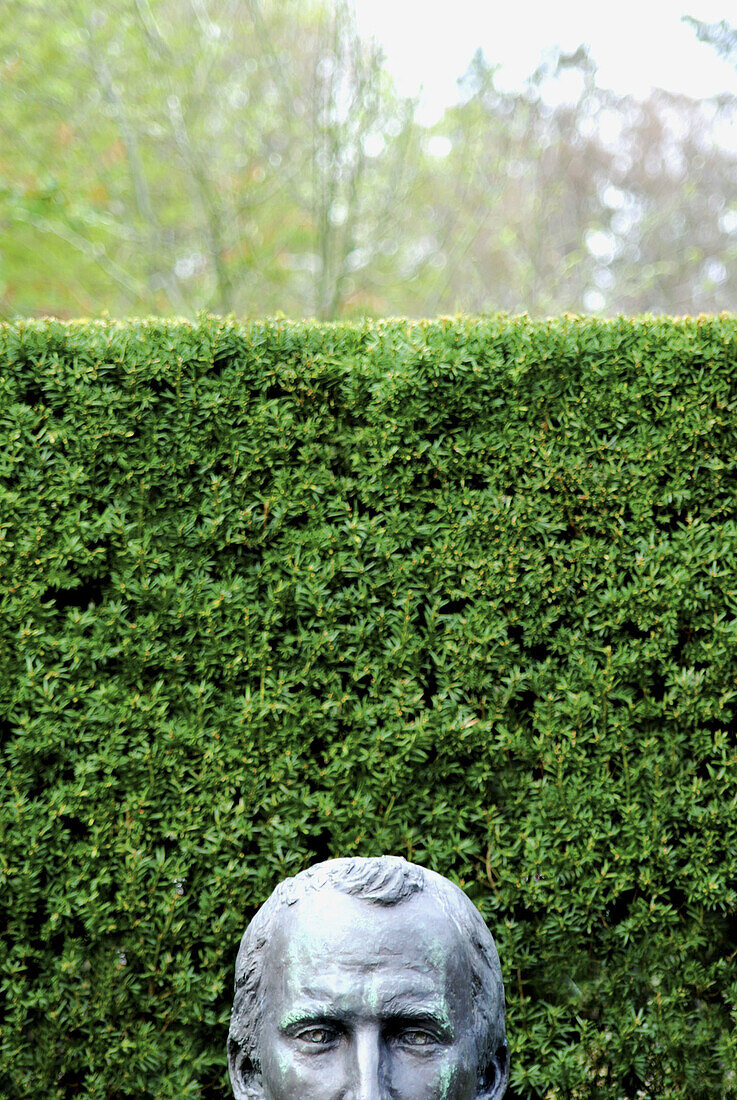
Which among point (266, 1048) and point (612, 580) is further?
point (612, 580)

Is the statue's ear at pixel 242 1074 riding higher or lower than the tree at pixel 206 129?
lower

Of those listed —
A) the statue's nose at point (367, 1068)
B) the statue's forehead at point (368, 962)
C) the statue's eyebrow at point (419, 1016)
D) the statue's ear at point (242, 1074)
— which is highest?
the statue's forehead at point (368, 962)

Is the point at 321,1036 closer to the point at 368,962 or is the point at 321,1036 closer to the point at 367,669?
the point at 368,962

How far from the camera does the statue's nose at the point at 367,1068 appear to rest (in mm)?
2148

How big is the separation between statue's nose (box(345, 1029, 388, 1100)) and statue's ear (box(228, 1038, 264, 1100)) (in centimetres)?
55

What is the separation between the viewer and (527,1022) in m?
3.92

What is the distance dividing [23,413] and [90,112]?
7787 millimetres

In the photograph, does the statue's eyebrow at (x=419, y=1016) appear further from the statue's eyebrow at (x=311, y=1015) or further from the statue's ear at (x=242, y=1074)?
the statue's ear at (x=242, y=1074)

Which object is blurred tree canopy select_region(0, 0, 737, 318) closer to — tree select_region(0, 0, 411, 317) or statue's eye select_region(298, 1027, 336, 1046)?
tree select_region(0, 0, 411, 317)

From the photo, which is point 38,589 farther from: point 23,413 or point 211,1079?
point 211,1079

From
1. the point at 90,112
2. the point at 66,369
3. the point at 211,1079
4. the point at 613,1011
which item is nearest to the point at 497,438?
the point at 66,369

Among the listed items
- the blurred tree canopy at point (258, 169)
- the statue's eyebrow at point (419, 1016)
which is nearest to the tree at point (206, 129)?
the blurred tree canopy at point (258, 169)

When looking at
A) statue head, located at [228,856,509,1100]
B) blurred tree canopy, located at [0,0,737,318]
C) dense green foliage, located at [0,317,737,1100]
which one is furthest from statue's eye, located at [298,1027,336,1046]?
blurred tree canopy, located at [0,0,737,318]

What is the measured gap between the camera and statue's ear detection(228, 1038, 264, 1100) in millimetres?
2627
